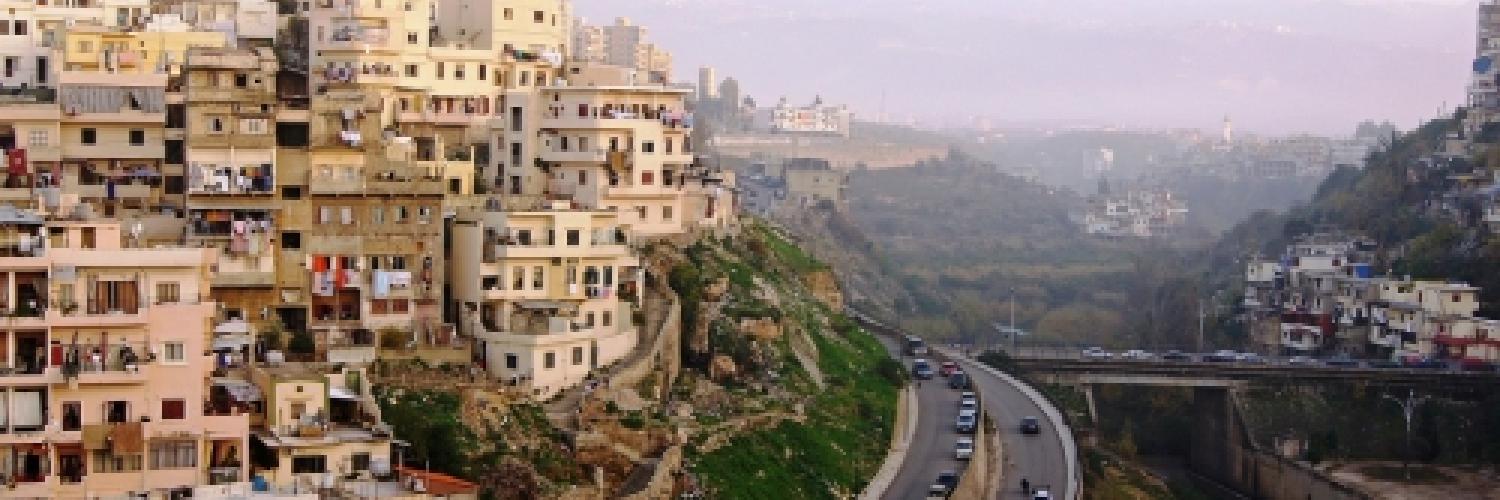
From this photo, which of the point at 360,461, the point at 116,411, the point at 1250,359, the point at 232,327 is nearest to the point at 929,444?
the point at 232,327

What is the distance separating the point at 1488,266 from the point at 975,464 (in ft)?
108

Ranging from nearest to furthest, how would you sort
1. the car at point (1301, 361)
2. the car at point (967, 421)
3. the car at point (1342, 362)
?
the car at point (967, 421) → the car at point (1301, 361) → the car at point (1342, 362)

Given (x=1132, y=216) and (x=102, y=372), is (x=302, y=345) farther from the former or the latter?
(x=1132, y=216)

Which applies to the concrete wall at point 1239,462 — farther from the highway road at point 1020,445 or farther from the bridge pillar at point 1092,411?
the highway road at point 1020,445

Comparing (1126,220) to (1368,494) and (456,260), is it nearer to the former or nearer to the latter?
(1368,494)

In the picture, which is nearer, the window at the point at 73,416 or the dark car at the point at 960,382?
the window at the point at 73,416

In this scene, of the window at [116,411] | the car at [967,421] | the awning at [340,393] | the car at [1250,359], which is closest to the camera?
the window at [116,411]

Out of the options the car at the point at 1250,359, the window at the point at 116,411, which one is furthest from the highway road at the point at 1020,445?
the window at the point at 116,411

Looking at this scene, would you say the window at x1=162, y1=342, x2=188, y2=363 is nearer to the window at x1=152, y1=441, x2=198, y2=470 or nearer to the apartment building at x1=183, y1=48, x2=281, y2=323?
the window at x1=152, y1=441, x2=198, y2=470

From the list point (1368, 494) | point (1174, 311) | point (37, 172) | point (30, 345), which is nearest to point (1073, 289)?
point (1174, 311)

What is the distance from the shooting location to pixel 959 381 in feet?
194

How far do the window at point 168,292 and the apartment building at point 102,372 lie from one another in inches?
0.6

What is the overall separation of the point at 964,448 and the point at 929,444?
4.87 feet

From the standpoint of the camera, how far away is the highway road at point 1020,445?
50.2m
